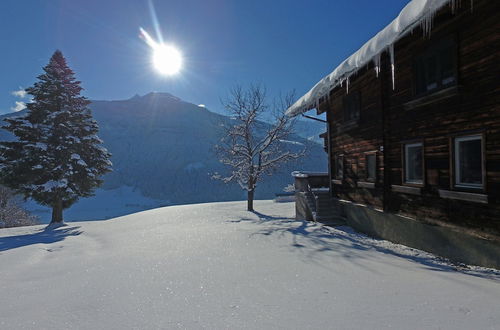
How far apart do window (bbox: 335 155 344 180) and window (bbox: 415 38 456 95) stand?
5.42 meters

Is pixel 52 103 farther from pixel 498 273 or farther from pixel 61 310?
pixel 498 273

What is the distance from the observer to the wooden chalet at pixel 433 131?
18.8 ft

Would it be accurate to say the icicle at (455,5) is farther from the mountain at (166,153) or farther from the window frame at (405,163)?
the mountain at (166,153)

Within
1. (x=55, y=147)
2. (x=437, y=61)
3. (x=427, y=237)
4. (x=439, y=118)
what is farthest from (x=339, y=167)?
(x=55, y=147)

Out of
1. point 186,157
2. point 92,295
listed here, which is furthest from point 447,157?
point 186,157

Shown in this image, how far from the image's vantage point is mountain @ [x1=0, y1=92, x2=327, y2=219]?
387ft

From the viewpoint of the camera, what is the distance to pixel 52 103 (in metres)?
15.9

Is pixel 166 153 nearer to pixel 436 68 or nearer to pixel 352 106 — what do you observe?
pixel 352 106

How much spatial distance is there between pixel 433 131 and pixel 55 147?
1900cm

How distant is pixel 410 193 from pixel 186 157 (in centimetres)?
13141

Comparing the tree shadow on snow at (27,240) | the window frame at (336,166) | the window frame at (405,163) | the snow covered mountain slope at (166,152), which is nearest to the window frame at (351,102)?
the window frame at (336,166)

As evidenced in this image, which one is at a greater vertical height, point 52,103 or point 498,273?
point 52,103

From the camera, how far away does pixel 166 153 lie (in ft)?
442

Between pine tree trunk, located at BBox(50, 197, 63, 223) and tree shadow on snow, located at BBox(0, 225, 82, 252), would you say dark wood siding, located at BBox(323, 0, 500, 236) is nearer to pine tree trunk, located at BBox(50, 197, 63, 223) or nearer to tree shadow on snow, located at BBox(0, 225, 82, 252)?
tree shadow on snow, located at BBox(0, 225, 82, 252)
